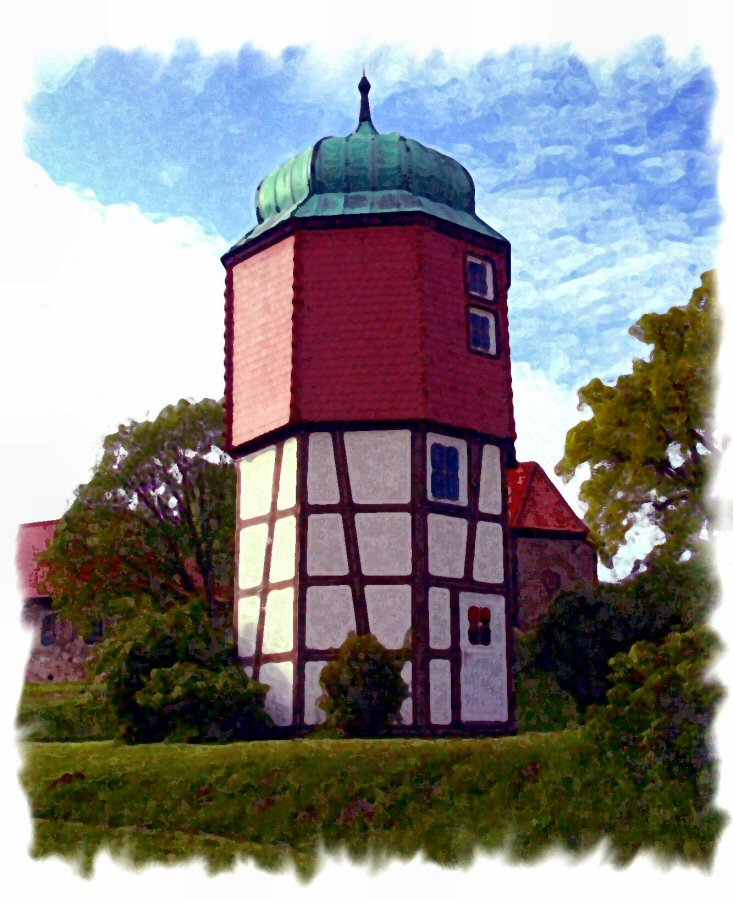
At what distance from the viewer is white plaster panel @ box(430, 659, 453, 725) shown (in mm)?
26141

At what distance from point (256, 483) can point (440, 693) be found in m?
6.68

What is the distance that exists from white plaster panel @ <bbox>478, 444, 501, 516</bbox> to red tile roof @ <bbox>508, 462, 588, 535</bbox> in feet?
31.6

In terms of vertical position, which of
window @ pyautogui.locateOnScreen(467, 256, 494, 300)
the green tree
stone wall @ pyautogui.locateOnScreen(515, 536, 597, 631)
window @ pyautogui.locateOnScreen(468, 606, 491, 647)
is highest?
window @ pyautogui.locateOnScreen(467, 256, 494, 300)

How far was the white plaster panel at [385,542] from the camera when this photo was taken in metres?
26.7

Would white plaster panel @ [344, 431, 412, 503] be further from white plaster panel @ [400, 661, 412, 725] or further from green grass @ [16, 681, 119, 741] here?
green grass @ [16, 681, 119, 741]

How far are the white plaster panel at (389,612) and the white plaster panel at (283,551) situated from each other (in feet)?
6.01

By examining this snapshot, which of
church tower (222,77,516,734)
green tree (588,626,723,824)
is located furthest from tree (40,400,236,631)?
green tree (588,626,723,824)

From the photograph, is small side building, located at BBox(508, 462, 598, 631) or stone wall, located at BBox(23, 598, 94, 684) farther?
stone wall, located at BBox(23, 598, 94, 684)

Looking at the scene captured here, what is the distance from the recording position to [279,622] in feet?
89.0

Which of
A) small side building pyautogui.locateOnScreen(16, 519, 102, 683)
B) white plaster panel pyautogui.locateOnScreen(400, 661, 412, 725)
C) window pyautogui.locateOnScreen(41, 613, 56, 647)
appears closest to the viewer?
white plaster panel pyautogui.locateOnScreen(400, 661, 412, 725)

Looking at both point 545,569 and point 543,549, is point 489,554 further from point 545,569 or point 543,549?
point 543,549

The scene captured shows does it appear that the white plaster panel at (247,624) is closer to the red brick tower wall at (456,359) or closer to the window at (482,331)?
the red brick tower wall at (456,359)

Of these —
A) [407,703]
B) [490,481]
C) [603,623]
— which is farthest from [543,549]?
[407,703]

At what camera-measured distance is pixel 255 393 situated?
29344mm
